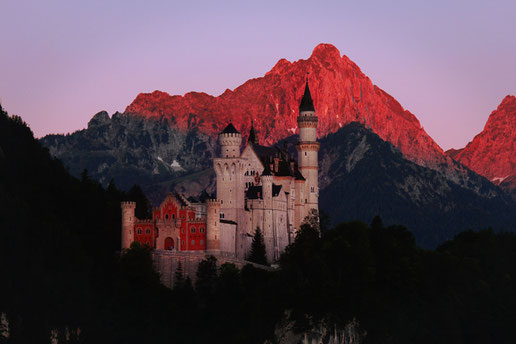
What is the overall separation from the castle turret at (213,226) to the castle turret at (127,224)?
33.3 feet

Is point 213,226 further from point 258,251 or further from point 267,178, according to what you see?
point 267,178

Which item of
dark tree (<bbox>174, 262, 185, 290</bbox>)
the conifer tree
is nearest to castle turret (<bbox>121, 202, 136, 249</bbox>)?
dark tree (<bbox>174, 262, 185, 290</bbox>)

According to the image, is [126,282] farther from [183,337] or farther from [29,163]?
[29,163]

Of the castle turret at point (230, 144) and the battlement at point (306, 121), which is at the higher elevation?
the battlement at point (306, 121)

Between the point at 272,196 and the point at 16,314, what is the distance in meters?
39.9

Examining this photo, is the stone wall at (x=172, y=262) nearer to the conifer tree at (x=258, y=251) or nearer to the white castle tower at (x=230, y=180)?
the conifer tree at (x=258, y=251)

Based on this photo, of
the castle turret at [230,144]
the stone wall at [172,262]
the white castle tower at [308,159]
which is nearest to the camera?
the stone wall at [172,262]

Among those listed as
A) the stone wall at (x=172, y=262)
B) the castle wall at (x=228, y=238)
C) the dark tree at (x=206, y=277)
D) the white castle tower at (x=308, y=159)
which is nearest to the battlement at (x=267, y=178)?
the castle wall at (x=228, y=238)

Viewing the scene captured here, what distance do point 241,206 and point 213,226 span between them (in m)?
11.9

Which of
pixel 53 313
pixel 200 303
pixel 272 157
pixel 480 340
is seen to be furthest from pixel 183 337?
pixel 480 340

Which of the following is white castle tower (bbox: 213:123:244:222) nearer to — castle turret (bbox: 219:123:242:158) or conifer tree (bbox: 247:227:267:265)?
castle turret (bbox: 219:123:242:158)

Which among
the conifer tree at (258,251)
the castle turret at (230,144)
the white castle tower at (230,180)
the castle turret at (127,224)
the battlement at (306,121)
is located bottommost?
the conifer tree at (258,251)

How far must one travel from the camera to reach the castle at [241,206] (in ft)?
468

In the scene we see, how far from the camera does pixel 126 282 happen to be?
140 meters
